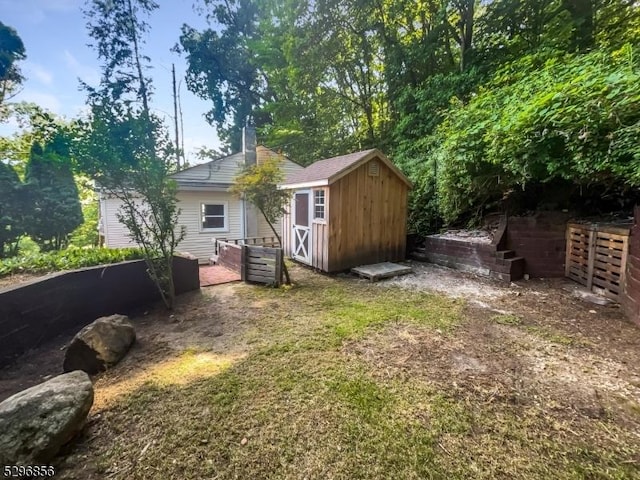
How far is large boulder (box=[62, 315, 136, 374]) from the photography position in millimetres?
2971

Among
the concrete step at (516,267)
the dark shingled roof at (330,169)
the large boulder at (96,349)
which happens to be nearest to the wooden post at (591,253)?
the concrete step at (516,267)

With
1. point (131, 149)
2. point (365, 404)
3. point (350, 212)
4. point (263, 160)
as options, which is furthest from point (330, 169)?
point (365, 404)

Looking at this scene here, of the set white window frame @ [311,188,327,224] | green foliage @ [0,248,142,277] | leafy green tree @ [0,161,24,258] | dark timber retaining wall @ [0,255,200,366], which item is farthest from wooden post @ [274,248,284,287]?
leafy green tree @ [0,161,24,258]

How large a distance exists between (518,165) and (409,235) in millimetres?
3522

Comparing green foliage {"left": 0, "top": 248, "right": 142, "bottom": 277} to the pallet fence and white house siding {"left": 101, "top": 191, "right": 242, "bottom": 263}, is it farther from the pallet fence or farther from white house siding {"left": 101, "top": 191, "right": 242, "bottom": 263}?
the pallet fence

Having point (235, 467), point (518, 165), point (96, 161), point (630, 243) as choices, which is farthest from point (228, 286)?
point (630, 243)

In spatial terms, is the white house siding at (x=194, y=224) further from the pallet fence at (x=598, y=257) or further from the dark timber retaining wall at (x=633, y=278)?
the dark timber retaining wall at (x=633, y=278)

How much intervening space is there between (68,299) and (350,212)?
5.24m

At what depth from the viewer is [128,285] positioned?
4578 mm

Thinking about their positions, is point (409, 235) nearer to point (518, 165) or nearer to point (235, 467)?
point (518, 165)

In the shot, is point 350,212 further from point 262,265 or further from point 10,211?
point 10,211

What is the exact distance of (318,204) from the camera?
21.9 feet

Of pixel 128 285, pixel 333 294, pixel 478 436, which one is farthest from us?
pixel 333 294

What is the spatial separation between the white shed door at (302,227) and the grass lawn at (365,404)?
11.4 feet
